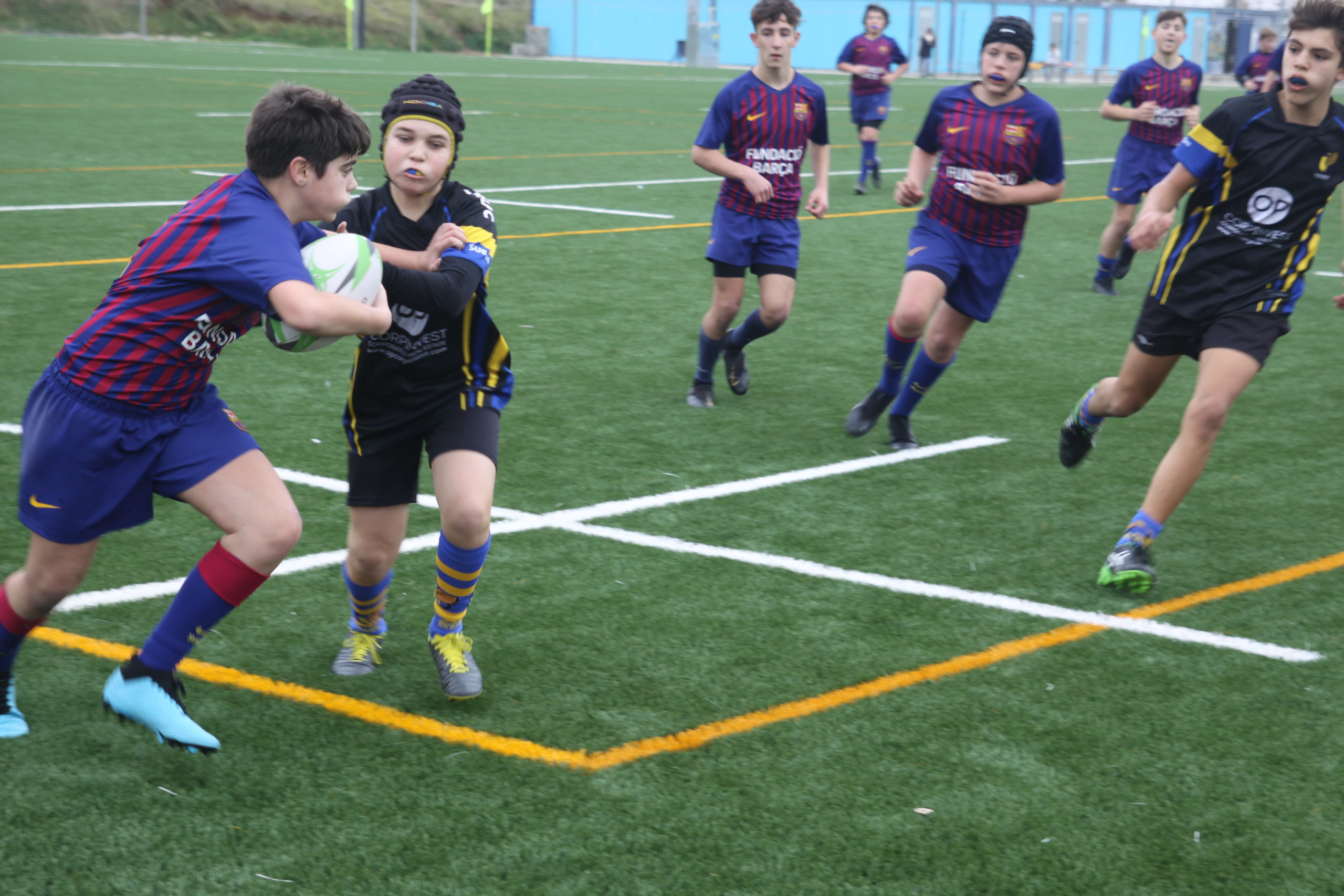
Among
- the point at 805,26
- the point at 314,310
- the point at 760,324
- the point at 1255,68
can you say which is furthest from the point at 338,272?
the point at 805,26

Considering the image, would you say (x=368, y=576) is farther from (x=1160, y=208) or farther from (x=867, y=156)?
(x=867, y=156)

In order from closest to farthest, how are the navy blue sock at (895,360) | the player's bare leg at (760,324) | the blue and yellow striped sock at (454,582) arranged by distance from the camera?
the blue and yellow striped sock at (454,582)
the navy blue sock at (895,360)
the player's bare leg at (760,324)

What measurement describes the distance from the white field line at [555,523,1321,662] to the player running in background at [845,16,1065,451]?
1886 millimetres

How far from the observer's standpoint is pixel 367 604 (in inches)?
166

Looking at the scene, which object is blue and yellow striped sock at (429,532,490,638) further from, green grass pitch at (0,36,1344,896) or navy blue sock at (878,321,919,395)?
navy blue sock at (878,321,919,395)

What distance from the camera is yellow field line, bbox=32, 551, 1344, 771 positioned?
3.76 m

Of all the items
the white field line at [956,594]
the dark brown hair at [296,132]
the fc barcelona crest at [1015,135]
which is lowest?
the white field line at [956,594]

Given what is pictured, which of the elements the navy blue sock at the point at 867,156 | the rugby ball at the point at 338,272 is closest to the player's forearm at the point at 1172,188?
the rugby ball at the point at 338,272

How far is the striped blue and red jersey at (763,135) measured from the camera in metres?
7.54


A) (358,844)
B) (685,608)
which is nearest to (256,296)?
(358,844)

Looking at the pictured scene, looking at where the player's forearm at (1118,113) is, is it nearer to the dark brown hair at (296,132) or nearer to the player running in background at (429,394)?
the player running in background at (429,394)

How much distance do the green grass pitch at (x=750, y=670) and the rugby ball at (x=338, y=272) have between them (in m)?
1.10

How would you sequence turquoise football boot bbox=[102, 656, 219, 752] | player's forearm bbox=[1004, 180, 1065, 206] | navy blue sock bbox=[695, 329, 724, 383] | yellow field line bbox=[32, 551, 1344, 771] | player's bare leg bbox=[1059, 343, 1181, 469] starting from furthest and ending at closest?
navy blue sock bbox=[695, 329, 724, 383], player's forearm bbox=[1004, 180, 1065, 206], player's bare leg bbox=[1059, 343, 1181, 469], yellow field line bbox=[32, 551, 1344, 771], turquoise football boot bbox=[102, 656, 219, 752]

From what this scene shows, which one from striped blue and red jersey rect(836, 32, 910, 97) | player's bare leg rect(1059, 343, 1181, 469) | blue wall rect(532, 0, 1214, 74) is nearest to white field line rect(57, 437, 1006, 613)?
player's bare leg rect(1059, 343, 1181, 469)
